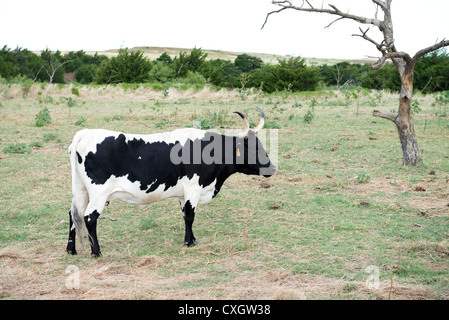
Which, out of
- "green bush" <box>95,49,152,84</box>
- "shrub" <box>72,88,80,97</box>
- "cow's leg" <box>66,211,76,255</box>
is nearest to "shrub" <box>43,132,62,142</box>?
"cow's leg" <box>66,211,76,255</box>

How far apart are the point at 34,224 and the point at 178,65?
108ft

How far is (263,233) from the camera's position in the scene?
5902mm

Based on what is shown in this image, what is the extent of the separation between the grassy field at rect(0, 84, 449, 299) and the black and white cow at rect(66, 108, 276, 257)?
1.82 feet

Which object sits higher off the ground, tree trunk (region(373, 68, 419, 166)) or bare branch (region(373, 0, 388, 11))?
bare branch (region(373, 0, 388, 11))

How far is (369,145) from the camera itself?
1147 centimetres

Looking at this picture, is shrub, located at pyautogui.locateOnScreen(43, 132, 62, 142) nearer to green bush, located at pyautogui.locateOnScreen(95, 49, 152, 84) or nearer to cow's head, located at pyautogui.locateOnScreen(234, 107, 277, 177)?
cow's head, located at pyautogui.locateOnScreen(234, 107, 277, 177)

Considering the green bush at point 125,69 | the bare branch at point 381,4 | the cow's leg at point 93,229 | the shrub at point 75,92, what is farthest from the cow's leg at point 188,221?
the green bush at point 125,69

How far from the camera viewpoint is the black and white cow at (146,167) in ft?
16.2

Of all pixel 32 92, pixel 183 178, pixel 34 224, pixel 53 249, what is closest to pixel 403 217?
pixel 183 178

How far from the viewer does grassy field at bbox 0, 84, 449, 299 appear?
4.19 meters

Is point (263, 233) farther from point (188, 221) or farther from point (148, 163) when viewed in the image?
point (148, 163)

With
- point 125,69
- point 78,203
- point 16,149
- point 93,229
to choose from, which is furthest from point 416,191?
point 125,69

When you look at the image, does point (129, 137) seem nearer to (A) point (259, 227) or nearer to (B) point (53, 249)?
(B) point (53, 249)

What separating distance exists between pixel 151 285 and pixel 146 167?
1508mm
